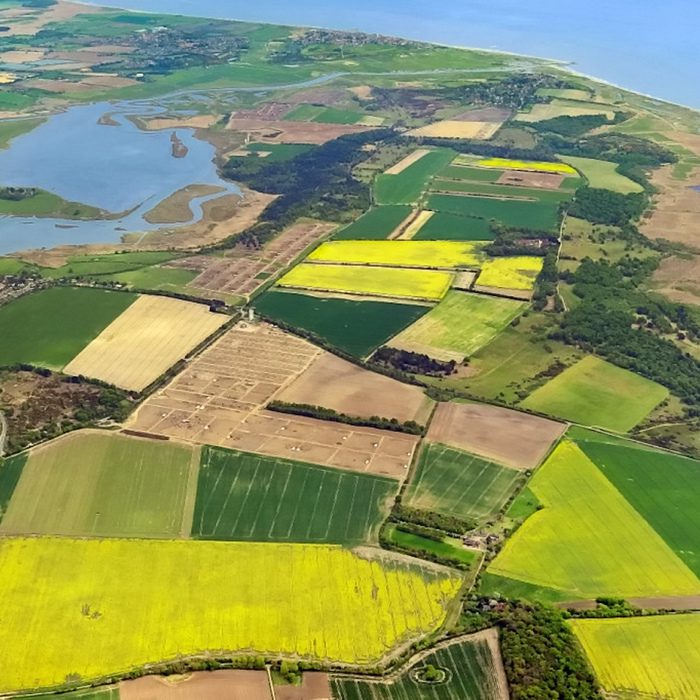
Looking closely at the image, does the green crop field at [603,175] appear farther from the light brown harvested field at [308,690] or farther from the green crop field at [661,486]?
the light brown harvested field at [308,690]

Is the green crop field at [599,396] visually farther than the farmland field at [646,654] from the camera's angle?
Yes

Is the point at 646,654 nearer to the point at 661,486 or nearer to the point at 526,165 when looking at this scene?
the point at 661,486

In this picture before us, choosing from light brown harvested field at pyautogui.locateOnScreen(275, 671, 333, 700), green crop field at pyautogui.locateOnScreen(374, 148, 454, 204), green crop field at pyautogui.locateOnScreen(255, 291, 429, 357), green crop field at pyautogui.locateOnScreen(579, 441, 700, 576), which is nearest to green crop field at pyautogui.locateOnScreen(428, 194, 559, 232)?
green crop field at pyautogui.locateOnScreen(374, 148, 454, 204)

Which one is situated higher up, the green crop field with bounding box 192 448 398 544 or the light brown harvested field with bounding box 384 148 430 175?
the green crop field with bounding box 192 448 398 544

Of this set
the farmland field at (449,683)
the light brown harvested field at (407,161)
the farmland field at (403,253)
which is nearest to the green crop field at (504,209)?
the farmland field at (403,253)

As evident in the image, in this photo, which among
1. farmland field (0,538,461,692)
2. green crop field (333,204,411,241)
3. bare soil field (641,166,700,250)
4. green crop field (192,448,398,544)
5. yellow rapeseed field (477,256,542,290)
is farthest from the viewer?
bare soil field (641,166,700,250)

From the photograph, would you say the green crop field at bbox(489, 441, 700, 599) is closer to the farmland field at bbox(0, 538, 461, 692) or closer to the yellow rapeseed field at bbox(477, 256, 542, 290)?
the farmland field at bbox(0, 538, 461, 692)
